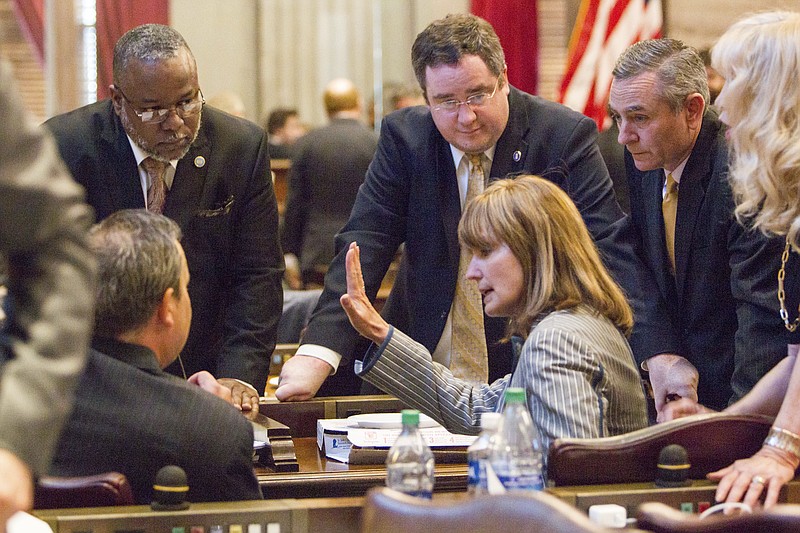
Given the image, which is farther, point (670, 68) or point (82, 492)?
point (670, 68)

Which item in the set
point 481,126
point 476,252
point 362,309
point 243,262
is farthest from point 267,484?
point 481,126

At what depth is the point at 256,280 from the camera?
3312mm

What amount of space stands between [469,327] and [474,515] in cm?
186

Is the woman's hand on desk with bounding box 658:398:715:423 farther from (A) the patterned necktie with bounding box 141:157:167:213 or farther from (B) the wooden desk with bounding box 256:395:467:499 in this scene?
(A) the patterned necktie with bounding box 141:157:167:213

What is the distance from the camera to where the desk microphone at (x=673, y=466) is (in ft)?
6.56

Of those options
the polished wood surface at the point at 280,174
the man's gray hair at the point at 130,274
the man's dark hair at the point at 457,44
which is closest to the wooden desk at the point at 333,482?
the man's gray hair at the point at 130,274

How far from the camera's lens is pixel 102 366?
201 centimetres

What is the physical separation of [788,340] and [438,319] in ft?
A: 3.51

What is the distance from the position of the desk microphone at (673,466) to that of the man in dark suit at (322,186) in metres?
4.88

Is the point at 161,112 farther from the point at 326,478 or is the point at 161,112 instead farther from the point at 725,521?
the point at 725,521

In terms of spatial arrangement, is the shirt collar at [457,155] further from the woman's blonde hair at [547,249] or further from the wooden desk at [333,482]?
the wooden desk at [333,482]

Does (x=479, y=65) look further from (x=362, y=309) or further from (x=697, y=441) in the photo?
(x=697, y=441)

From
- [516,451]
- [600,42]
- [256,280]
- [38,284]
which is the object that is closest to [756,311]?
[516,451]

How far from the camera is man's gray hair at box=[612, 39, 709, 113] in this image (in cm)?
308
